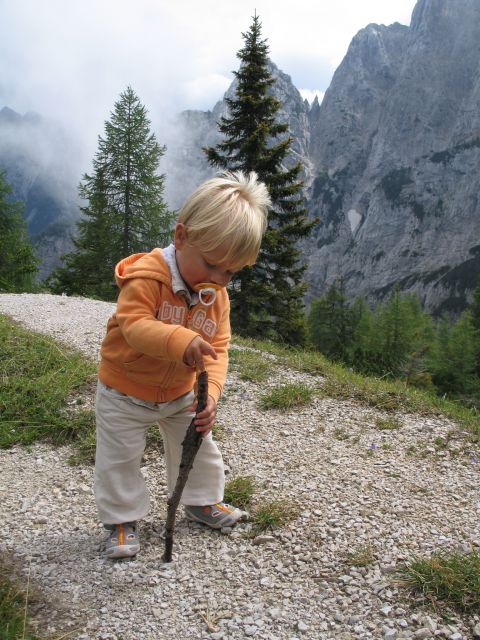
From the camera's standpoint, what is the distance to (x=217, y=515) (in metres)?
3.91

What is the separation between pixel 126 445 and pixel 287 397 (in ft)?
11.3

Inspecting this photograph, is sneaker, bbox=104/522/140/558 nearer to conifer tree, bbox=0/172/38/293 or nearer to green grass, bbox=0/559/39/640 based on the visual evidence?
green grass, bbox=0/559/39/640

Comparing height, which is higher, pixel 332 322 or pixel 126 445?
pixel 126 445

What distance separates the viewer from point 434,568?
326 centimetres

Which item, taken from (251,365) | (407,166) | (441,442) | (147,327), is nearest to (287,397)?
(251,365)

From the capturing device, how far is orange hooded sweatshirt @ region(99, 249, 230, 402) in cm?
285

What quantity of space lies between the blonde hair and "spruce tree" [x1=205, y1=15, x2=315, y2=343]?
15457 mm

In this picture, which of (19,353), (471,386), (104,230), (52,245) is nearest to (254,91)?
(104,230)

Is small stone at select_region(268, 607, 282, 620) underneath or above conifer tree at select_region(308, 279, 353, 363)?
above

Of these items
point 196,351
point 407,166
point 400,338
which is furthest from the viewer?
point 407,166

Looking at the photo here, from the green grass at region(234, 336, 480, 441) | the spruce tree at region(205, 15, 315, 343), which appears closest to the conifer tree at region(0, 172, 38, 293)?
the spruce tree at region(205, 15, 315, 343)

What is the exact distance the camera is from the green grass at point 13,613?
262cm

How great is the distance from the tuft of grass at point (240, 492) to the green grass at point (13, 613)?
182 centimetres

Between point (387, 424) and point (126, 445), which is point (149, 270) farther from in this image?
point (387, 424)
